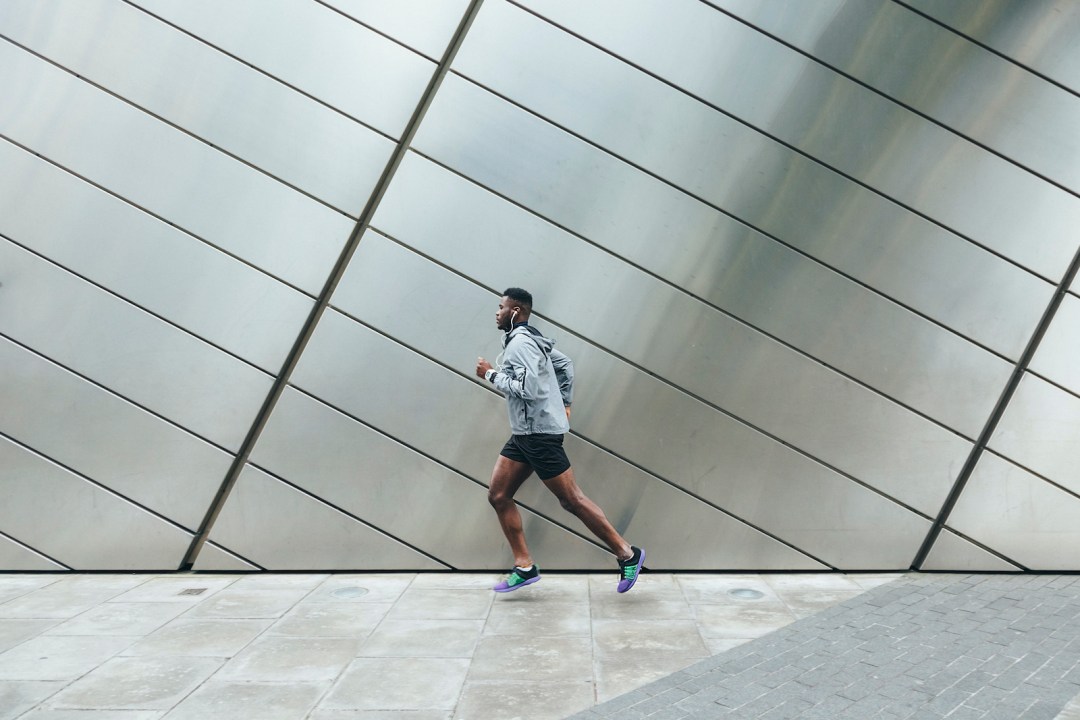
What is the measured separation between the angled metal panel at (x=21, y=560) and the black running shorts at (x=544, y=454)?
11.7 feet

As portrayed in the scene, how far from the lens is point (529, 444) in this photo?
564 cm

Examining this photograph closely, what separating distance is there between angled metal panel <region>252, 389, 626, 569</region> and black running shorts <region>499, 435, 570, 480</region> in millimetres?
861

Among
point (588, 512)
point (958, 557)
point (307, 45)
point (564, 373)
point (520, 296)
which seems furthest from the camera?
point (307, 45)

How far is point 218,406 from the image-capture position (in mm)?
6387

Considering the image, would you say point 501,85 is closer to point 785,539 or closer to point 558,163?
point 558,163

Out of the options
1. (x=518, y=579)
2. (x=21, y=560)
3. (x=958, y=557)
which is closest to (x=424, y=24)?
(x=518, y=579)

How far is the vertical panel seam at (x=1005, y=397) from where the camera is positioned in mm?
6395

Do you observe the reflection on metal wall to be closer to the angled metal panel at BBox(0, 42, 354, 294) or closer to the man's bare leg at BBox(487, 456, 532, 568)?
the angled metal panel at BBox(0, 42, 354, 294)

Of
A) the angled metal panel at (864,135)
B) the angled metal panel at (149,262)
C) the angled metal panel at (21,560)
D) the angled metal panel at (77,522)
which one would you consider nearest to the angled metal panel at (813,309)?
the angled metal panel at (864,135)

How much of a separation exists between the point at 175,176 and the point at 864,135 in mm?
5142

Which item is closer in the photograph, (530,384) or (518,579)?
(530,384)

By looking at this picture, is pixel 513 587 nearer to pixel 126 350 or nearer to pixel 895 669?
pixel 895 669

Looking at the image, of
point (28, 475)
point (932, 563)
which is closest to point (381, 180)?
point (28, 475)

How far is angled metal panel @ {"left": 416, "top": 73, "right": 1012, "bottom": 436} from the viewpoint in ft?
21.0
